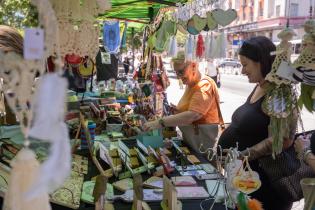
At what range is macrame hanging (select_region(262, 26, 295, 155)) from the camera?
4.09ft

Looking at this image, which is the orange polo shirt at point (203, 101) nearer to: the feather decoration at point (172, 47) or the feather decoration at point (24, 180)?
the feather decoration at point (172, 47)

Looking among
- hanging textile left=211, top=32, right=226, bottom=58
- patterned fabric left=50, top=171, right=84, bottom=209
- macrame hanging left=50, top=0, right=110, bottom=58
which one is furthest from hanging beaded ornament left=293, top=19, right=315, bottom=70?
hanging textile left=211, top=32, right=226, bottom=58

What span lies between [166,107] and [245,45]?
2682mm

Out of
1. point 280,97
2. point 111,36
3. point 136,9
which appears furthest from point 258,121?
point 111,36

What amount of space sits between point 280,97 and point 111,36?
368 centimetres

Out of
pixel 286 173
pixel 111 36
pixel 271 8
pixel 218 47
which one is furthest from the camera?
pixel 271 8

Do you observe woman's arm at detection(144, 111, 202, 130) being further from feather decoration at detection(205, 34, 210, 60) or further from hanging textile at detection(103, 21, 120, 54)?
hanging textile at detection(103, 21, 120, 54)

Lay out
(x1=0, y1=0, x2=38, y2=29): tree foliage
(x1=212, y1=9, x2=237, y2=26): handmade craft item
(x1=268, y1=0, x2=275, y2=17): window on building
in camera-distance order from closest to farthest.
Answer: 1. (x1=0, y1=0, x2=38, y2=29): tree foliage
2. (x1=212, y1=9, x2=237, y2=26): handmade craft item
3. (x1=268, y1=0, x2=275, y2=17): window on building

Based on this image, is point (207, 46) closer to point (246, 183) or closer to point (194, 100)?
point (194, 100)

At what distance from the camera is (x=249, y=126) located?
176 cm

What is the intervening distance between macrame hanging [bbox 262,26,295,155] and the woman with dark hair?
0.31 metres

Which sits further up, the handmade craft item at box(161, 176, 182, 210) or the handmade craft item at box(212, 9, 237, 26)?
the handmade craft item at box(212, 9, 237, 26)

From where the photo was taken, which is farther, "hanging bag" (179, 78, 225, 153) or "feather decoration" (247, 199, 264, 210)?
"hanging bag" (179, 78, 225, 153)

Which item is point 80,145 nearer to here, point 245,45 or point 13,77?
point 245,45
